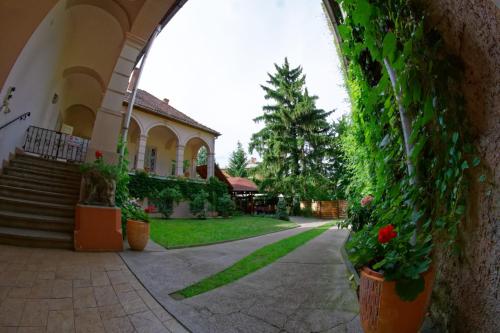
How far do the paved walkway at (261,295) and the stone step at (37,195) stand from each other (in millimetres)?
2528

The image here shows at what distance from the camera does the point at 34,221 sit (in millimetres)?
4629

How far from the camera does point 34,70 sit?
6703 mm

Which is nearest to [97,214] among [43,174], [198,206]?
[43,174]

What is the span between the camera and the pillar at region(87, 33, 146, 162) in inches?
234

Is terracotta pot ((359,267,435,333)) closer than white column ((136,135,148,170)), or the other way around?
terracotta pot ((359,267,435,333))

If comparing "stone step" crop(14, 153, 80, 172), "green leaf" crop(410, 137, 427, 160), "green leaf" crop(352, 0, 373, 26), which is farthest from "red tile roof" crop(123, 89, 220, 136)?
"green leaf" crop(410, 137, 427, 160)

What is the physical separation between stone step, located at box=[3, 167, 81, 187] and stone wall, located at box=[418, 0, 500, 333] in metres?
7.94

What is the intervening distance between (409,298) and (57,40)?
1009 centimetres

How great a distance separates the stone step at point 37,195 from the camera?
17.0 ft

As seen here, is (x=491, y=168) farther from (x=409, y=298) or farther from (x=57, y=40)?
(x=57, y=40)

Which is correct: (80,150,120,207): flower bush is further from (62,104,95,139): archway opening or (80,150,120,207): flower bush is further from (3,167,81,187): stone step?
(62,104,95,139): archway opening

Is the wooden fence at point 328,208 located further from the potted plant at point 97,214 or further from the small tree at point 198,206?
the potted plant at point 97,214

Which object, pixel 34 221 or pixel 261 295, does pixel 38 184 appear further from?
pixel 261 295

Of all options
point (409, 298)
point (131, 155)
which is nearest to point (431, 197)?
point (409, 298)
